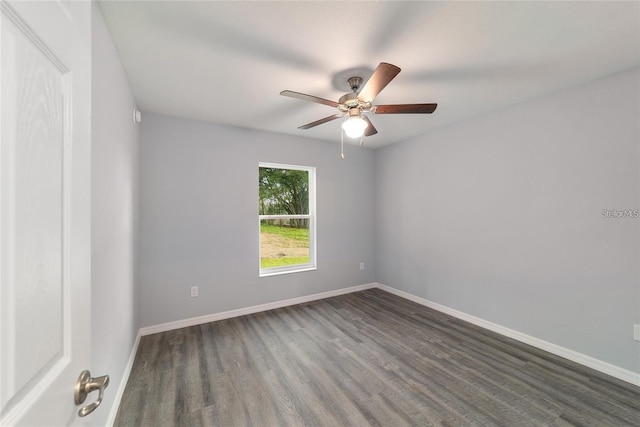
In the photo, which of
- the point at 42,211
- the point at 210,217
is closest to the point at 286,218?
the point at 210,217

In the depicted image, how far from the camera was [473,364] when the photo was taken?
227 centimetres

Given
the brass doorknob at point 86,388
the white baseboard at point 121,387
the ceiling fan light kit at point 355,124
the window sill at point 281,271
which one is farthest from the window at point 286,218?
the brass doorknob at point 86,388

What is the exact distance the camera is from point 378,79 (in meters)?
1.68

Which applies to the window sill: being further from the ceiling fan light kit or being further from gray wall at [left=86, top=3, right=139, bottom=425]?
the ceiling fan light kit

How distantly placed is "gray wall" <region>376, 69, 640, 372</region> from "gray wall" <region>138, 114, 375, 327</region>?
1.59 m

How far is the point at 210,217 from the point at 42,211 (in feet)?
9.05

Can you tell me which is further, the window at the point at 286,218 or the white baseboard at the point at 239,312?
the window at the point at 286,218

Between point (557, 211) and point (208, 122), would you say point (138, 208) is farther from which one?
point (557, 211)

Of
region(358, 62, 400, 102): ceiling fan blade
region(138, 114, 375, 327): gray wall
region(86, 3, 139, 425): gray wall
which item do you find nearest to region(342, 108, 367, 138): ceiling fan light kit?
region(358, 62, 400, 102): ceiling fan blade

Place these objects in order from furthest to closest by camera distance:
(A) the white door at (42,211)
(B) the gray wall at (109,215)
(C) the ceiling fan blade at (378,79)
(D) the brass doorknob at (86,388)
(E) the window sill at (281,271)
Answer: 1. (E) the window sill at (281,271)
2. (C) the ceiling fan blade at (378,79)
3. (B) the gray wall at (109,215)
4. (D) the brass doorknob at (86,388)
5. (A) the white door at (42,211)

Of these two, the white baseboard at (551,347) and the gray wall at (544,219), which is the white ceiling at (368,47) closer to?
the gray wall at (544,219)

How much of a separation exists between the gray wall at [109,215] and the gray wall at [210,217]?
0.59 meters

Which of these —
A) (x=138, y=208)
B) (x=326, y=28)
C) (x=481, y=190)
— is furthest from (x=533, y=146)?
(x=138, y=208)

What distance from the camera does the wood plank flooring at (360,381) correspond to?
1709mm
